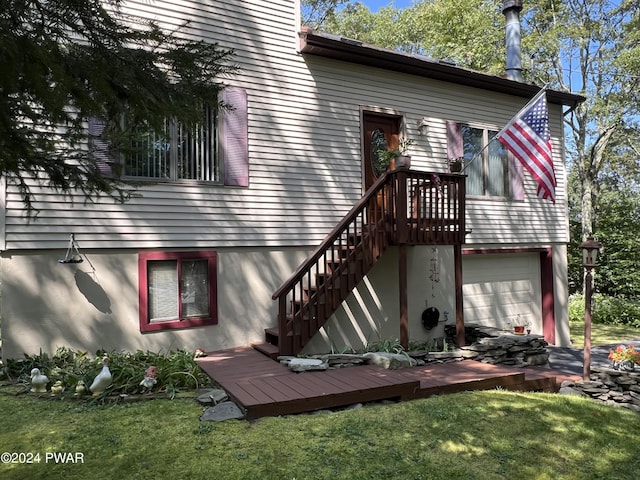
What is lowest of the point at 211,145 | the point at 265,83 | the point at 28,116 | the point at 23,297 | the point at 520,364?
the point at 520,364

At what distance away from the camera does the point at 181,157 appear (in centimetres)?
646

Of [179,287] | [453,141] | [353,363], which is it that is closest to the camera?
[353,363]

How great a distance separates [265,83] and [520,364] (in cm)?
572

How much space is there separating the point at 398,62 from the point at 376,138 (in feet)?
4.39

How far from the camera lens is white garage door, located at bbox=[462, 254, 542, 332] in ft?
30.2

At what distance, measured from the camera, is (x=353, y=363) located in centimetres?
582

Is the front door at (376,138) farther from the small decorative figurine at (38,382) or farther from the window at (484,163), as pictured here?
the small decorative figurine at (38,382)

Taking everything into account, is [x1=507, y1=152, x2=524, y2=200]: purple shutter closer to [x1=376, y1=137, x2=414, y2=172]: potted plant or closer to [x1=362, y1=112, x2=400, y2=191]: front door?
[x1=376, y1=137, x2=414, y2=172]: potted plant

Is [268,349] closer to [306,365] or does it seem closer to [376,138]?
[306,365]

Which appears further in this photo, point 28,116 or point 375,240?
point 375,240

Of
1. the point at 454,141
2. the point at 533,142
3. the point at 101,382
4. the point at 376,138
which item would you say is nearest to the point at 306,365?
the point at 101,382

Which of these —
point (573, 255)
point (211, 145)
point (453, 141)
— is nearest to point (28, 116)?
point (211, 145)

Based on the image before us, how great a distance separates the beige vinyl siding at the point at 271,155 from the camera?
5.90m

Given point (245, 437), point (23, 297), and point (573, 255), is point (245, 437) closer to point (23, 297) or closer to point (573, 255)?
point (23, 297)
